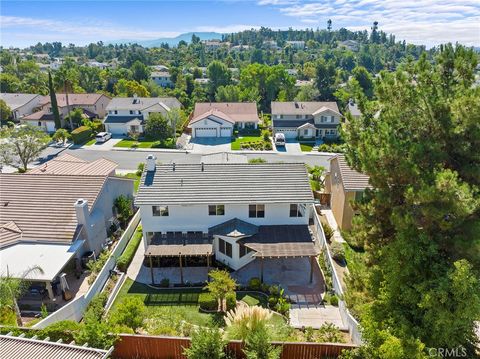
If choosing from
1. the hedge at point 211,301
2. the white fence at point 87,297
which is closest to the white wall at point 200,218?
the white fence at point 87,297

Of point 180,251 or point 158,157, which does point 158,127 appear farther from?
point 180,251

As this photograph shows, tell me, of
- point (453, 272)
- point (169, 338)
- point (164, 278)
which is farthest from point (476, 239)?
point (164, 278)

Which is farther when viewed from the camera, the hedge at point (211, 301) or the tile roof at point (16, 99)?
the tile roof at point (16, 99)

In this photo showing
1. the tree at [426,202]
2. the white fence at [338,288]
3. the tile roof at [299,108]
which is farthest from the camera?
the tile roof at [299,108]

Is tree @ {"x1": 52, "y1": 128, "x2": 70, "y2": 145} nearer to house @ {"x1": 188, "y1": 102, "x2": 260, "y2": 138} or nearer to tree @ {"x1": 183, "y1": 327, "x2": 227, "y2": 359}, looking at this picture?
house @ {"x1": 188, "y1": 102, "x2": 260, "y2": 138}

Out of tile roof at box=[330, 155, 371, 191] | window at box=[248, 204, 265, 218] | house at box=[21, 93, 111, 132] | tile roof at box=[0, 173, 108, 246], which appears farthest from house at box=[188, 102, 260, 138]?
window at box=[248, 204, 265, 218]

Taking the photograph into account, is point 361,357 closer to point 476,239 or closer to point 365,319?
point 365,319

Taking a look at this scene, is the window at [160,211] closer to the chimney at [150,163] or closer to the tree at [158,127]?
the chimney at [150,163]
